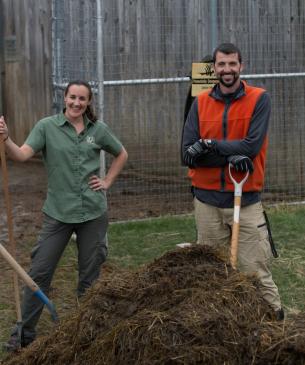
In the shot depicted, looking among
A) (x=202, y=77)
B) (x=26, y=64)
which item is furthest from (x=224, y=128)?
(x=26, y=64)

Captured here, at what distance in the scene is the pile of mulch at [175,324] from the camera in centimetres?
385

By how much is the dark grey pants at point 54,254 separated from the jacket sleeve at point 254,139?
3.61 ft

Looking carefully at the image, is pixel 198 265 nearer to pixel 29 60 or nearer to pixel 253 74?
pixel 253 74

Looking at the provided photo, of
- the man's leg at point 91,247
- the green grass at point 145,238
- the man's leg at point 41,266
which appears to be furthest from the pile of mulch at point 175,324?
the green grass at point 145,238

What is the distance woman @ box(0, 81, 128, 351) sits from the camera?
567cm

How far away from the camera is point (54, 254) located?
5.70 m

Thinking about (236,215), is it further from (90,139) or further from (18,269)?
(18,269)

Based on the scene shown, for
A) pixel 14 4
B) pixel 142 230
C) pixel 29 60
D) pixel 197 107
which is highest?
pixel 14 4

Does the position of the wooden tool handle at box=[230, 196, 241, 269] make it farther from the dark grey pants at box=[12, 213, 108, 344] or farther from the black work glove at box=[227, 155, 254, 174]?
the dark grey pants at box=[12, 213, 108, 344]

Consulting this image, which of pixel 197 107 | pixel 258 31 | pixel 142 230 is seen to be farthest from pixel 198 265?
pixel 258 31

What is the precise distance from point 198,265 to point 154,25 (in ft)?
18.1

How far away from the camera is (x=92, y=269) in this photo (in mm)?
5895

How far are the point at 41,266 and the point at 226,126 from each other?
1622 mm

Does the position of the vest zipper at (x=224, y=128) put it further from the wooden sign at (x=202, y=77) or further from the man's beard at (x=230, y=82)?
the wooden sign at (x=202, y=77)
